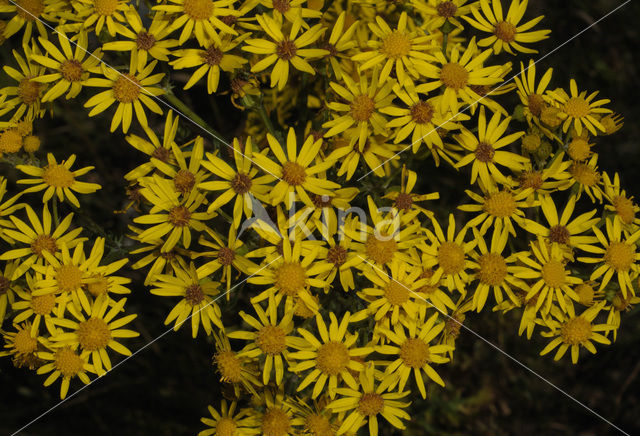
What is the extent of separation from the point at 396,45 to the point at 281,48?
625 millimetres

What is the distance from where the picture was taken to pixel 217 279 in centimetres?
332

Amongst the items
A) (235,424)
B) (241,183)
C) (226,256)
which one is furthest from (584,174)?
(235,424)

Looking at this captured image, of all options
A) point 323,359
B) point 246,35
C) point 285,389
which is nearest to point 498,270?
point 323,359

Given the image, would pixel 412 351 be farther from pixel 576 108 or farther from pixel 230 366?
pixel 576 108

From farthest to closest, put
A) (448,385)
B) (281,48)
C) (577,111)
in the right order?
(448,385) < (577,111) < (281,48)

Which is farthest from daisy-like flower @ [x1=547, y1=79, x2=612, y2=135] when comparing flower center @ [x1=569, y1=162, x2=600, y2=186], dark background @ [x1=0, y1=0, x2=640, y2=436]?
dark background @ [x1=0, y1=0, x2=640, y2=436]

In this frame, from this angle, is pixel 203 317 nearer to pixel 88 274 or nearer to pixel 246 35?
pixel 88 274

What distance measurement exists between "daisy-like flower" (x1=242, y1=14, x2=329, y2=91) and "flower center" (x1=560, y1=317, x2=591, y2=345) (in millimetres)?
1983

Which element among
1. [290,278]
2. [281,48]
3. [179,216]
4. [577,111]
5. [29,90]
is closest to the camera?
[290,278]

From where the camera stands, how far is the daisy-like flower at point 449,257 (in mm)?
3059

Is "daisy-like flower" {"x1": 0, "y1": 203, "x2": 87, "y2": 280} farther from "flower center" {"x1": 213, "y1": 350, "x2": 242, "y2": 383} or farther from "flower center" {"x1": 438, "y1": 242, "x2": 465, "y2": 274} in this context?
"flower center" {"x1": 438, "y1": 242, "x2": 465, "y2": 274}

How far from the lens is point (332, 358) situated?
9.76ft

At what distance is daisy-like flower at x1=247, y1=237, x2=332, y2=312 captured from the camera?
2.95 metres

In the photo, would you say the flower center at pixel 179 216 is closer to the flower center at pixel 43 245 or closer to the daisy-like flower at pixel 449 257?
the flower center at pixel 43 245
